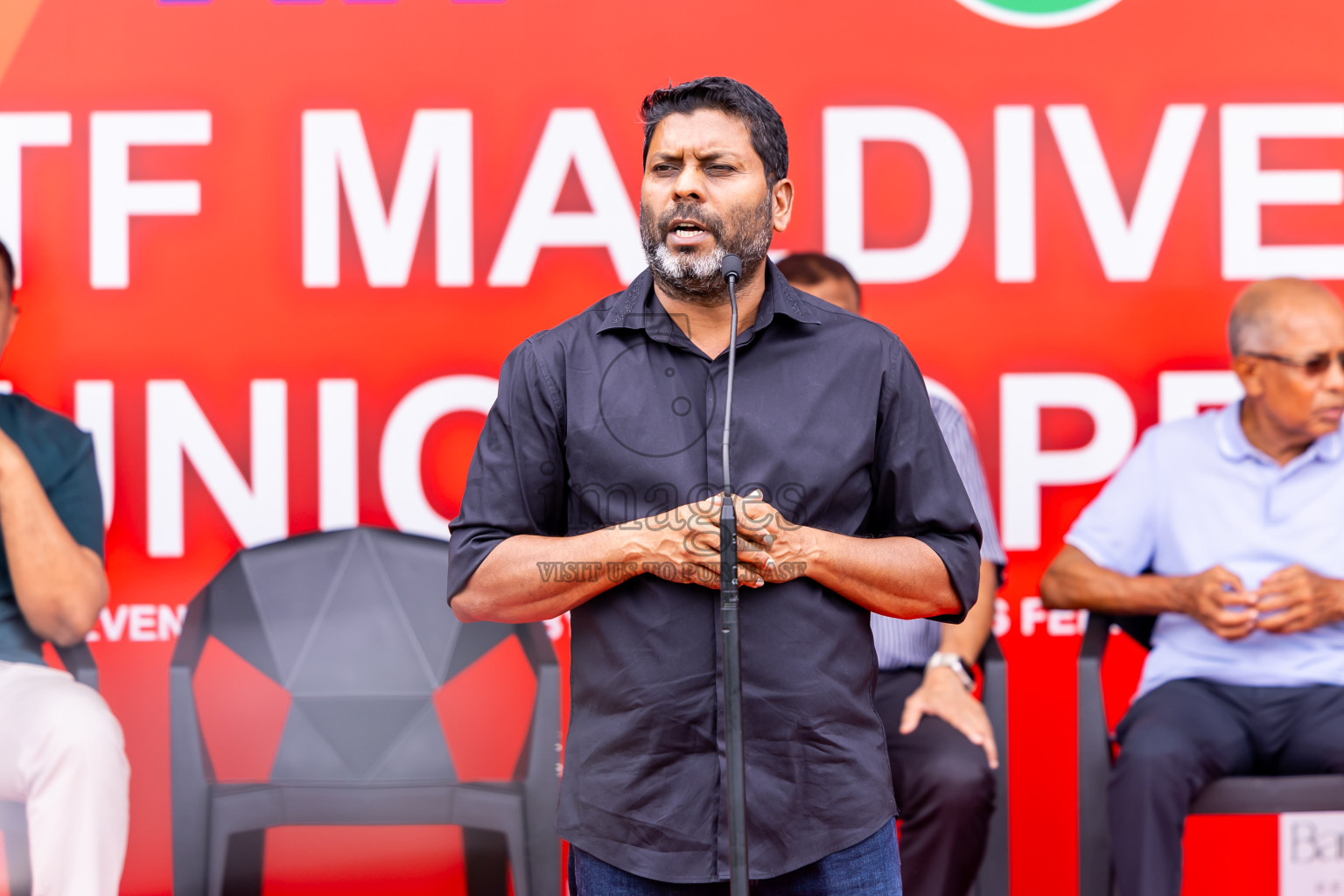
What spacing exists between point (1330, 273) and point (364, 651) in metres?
2.69

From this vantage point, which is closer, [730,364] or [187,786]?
[730,364]

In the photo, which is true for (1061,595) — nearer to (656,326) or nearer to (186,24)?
(656,326)

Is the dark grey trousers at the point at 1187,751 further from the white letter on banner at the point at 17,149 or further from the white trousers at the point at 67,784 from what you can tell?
the white letter on banner at the point at 17,149

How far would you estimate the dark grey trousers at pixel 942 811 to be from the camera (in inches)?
101

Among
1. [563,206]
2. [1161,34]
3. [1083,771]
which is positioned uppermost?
[1161,34]

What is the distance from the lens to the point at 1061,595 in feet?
9.77

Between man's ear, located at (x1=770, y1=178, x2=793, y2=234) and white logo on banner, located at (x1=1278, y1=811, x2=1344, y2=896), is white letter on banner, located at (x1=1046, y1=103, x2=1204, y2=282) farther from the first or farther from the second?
man's ear, located at (x1=770, y1=178, x2=793, y2=234)

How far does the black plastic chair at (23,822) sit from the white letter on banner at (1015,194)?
7.96 ft

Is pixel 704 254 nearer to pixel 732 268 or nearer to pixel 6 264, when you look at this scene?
pixel 732 268

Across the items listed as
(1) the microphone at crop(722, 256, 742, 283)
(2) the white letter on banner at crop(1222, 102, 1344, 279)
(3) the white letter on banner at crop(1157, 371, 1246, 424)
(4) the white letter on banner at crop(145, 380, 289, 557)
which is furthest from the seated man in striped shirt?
(4) the white letter on banner at crop(145, 380, 289, 557)

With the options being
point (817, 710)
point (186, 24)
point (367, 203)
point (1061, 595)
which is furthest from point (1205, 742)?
point (186, 24)

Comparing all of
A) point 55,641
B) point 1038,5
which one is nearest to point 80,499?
point 55,641

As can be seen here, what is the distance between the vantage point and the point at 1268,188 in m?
3.17

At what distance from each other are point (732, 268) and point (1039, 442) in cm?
198
